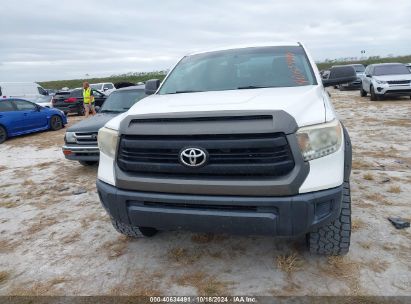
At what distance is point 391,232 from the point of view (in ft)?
11.0

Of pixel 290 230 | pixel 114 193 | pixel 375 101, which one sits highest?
pixel 114 193

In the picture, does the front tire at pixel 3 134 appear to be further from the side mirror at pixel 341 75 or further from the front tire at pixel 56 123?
the side mirror at pixel 341 75

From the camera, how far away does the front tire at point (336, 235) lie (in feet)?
9.04

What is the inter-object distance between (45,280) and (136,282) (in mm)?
818

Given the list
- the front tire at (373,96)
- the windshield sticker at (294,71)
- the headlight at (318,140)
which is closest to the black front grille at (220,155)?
the headlight at (318,140)

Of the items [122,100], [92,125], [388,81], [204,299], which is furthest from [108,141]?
[388,81]

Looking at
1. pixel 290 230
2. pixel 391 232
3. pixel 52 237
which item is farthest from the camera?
pixel 52 237

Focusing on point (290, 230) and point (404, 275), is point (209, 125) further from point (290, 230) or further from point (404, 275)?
point (404, 275)

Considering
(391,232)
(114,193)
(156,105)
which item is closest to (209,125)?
→ (156,105)

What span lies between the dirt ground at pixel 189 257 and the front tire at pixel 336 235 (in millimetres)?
133

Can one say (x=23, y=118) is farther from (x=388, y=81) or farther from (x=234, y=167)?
(x=388, y=81)

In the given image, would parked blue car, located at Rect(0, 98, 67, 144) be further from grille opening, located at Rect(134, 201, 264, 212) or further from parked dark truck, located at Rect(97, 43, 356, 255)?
grille opening, located at Rect(134, 201, 264, 212)

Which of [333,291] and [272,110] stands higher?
[272,110]

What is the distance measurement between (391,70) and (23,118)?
15.1 metres
